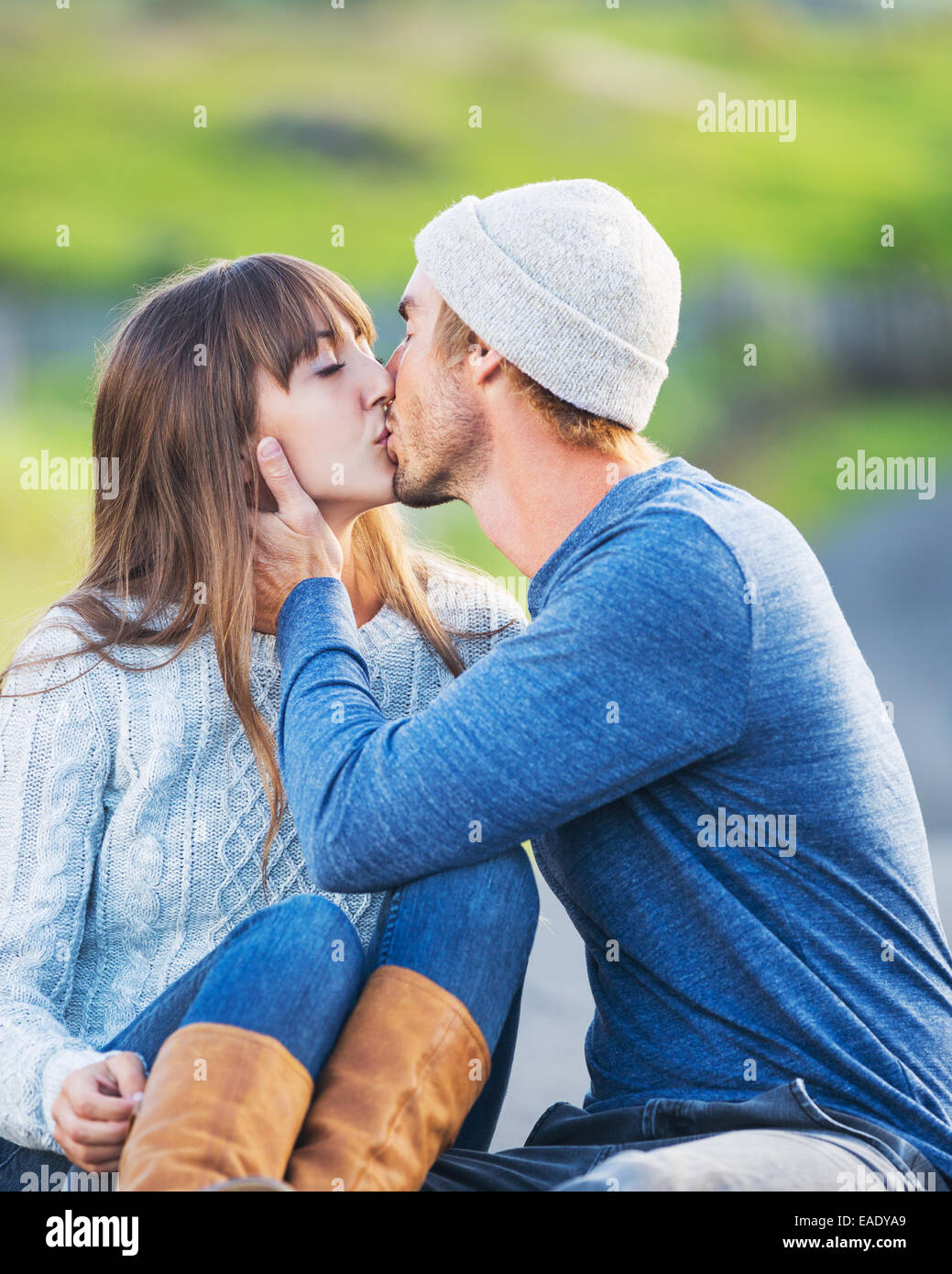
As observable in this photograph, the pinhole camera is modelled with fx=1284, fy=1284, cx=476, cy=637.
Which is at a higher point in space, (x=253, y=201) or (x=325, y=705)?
(x=253, y=201)

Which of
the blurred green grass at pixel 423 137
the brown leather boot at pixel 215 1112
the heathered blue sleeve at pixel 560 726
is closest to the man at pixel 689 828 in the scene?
the heathered blue sleeve at pixel 560 726

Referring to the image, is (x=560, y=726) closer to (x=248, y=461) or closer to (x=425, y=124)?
(x=248, y=461)

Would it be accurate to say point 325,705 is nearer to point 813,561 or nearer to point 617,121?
point 813,561

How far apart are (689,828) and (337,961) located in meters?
0.40

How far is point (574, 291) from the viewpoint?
64.2 inches

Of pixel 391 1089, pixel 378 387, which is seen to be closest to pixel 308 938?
pixel 391 1089

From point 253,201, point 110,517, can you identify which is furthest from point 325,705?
point 253,201

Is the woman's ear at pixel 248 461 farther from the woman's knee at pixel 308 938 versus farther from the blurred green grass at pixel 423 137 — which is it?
the blurred green grass at pixel 423 137

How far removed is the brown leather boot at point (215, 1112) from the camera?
1.11 meters

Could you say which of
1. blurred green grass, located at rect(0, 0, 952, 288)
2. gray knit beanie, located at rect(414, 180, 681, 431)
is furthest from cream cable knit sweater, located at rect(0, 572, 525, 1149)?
blurred green grass, located at rect(0, 0, 952, 288)

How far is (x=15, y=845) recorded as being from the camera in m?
1.55

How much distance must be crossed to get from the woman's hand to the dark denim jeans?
0.32m

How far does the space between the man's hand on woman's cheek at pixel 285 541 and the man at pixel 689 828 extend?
184 millimetres

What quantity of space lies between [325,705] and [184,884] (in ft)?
1.33
